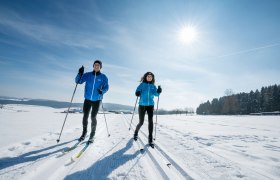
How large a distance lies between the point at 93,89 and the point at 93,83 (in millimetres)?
204

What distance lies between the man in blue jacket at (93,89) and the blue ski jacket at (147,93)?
3.95 feet

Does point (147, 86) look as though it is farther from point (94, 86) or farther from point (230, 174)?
point (230, 174)

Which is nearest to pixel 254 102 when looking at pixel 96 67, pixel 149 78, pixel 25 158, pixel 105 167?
pixel 149 78

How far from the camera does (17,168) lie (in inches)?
118

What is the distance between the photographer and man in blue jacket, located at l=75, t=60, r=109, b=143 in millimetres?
5957

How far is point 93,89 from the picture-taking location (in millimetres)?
6027

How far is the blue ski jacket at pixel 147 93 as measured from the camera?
644cm

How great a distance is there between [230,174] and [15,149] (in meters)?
4.40

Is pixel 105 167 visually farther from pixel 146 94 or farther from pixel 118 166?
pixel 146 94

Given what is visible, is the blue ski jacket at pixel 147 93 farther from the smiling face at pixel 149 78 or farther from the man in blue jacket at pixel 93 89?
the man in blue jacket at pixel 93 89

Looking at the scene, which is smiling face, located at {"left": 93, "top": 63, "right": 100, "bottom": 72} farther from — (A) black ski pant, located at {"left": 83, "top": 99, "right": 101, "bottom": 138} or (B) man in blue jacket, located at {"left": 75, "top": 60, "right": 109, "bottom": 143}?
(A) black ski pant, located at {"left": 83, "top": 99, "right": 101, "bottom": 138}

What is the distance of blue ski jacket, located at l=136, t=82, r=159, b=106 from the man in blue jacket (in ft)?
3.95

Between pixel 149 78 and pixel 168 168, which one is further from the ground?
pixel 149 78

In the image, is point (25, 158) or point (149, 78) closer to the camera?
point (25, 158)
